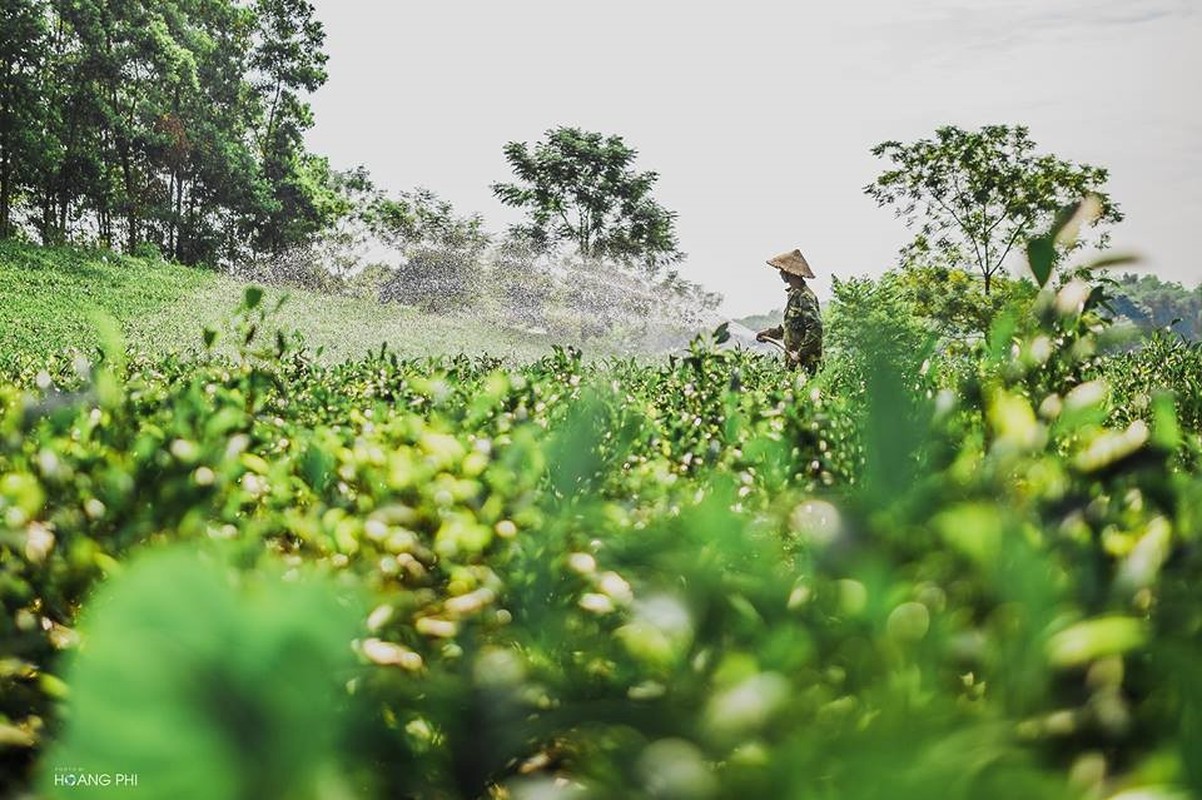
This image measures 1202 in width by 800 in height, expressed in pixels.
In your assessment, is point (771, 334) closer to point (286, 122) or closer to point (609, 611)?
point (609, 611)

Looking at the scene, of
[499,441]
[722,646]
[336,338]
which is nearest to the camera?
[722,646]

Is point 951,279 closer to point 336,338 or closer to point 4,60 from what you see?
point 336,338

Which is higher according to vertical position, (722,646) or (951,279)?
(951,279)

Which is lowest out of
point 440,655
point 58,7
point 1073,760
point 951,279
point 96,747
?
point 440,655

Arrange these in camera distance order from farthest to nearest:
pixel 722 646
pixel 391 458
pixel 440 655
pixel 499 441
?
1. pixel 499 441
2. pixel 391 458
3. pixel 440 655
4. pixel 722 646

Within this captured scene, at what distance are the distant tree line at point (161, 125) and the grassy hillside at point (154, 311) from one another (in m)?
5.87

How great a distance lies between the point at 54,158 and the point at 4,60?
3.35m

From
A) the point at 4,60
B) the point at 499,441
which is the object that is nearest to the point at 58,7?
the point at 4,60

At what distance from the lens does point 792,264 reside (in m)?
15.9

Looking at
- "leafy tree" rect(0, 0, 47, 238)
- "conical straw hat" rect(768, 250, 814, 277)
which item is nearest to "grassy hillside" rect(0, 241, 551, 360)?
"leafy tree" rect(0, 0, 47, 238)

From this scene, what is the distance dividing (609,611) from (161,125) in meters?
41.7

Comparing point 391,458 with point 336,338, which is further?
point 336,338

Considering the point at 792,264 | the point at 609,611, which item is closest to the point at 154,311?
the point at 792,264

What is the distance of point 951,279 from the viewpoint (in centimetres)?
3528
